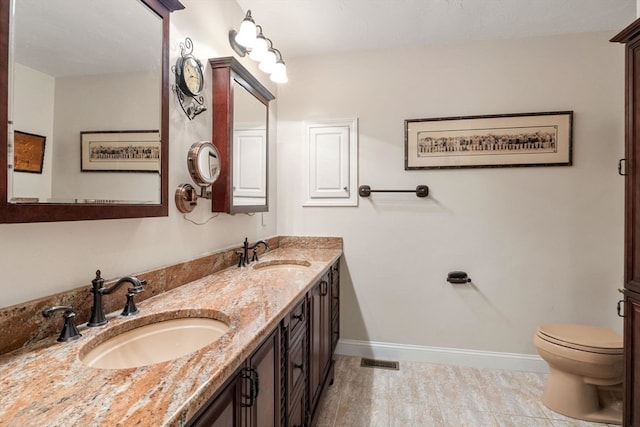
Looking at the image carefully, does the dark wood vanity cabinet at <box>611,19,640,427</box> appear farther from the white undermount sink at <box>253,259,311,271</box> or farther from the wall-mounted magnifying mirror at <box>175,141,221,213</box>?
the wall-mounted magnifying mirror at <box>175,141,221,213</box>

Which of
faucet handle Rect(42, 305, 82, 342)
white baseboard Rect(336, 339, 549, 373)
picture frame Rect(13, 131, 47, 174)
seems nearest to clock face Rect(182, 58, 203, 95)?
picture frame Rect(13, 131, 47, 174)

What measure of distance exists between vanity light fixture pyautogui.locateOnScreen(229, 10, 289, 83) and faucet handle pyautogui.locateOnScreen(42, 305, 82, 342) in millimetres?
1544

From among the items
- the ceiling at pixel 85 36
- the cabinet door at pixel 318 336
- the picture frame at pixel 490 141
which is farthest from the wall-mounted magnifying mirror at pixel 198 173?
the picture frame at pixel 490 141

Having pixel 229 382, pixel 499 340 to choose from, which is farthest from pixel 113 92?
pixel 499 340

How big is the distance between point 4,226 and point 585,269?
3.11 metres

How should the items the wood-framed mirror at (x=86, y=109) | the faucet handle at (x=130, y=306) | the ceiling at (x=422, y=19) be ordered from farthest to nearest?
the ceiling at (x=422, y=19), the faucet handle at (x=130, y=306), the wood-framed mirror at (x=86, y=109)

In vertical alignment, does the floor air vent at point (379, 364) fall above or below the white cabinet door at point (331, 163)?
below

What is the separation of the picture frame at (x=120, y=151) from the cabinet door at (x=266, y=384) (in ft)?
2.48

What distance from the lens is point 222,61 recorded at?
5.51 feet

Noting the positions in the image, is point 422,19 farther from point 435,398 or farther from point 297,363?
point 435,398

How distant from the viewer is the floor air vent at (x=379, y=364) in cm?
243

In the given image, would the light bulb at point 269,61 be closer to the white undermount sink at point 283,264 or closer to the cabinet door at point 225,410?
the white undermount sink at point 283,264

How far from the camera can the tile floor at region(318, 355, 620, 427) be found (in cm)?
181

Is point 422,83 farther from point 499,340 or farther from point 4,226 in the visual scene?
point 4,226
